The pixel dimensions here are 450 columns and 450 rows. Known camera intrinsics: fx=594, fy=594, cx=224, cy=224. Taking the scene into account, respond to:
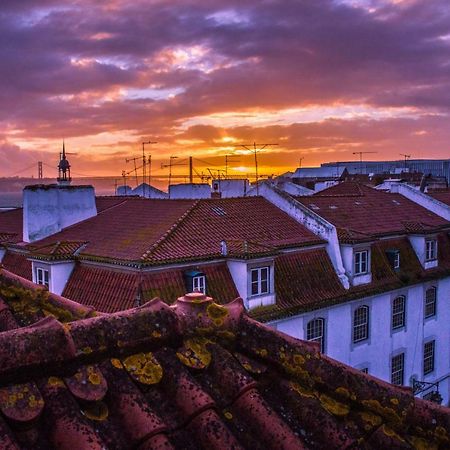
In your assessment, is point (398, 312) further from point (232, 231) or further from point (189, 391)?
point (189, 391)

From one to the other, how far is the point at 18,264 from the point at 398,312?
17162mm

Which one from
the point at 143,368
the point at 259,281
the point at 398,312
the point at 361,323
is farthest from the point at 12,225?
the point at 143,368

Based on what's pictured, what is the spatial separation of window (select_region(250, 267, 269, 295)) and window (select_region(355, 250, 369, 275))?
5637 mm

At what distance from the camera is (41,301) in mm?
6316

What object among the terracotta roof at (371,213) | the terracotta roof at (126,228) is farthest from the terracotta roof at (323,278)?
the terracotta roof at (126,228)

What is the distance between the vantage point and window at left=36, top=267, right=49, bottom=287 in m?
22.4

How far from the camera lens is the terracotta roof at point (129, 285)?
62.5ft

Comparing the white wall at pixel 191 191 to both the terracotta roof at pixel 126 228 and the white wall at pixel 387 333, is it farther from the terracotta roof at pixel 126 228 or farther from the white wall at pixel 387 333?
the white wall at pixel 387 333

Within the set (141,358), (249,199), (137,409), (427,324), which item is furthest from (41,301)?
(427,324)

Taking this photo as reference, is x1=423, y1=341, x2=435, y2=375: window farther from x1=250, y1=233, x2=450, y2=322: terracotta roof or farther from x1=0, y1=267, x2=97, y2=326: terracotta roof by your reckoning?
x1=0, y1=267, x2=97, y2=326: terracotta roof

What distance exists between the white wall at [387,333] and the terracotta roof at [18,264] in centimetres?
1056

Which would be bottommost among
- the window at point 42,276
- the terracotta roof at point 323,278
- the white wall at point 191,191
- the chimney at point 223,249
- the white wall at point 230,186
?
the terracotta roof at point 323,278

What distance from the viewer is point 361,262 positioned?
2583cm

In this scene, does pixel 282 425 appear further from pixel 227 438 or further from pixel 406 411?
pixel 406 411
